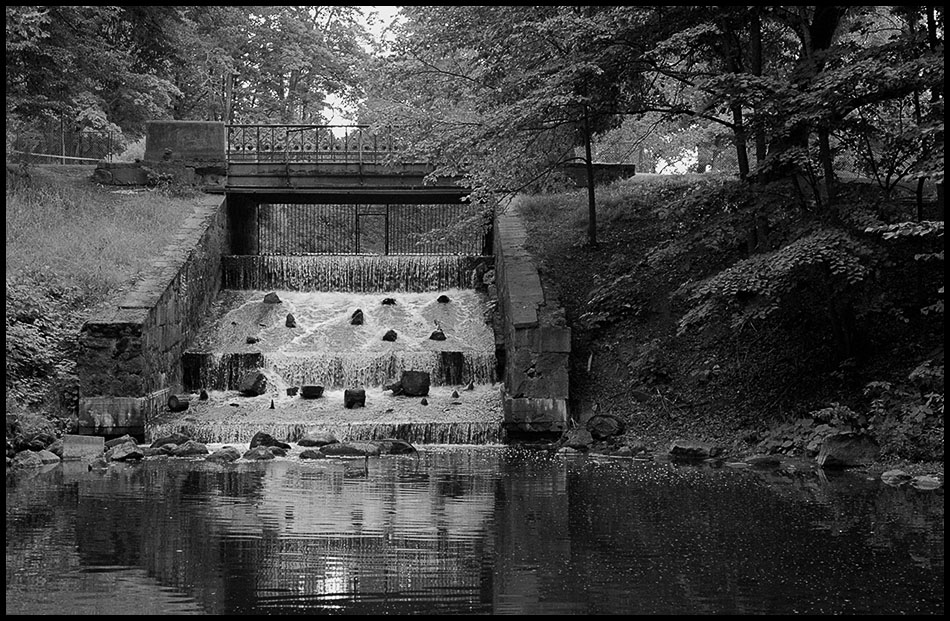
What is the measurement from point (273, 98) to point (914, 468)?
28.8 metres

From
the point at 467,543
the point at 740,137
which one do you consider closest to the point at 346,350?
the point at 740,137

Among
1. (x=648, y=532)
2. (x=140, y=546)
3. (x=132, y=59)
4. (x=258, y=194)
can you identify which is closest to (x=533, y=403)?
(x=648, y=532)

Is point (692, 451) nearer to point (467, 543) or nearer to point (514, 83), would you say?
point (514, 83)

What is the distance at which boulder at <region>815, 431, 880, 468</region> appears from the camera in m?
13.8

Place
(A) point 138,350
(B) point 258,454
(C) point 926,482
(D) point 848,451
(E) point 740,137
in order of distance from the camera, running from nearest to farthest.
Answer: (C) point 926,482 → (D) point 848,451 → (B) point 258,454 → (E) point 740,137 → (A) point 138,350

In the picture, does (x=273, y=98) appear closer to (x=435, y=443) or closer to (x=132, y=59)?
(x=132, y=59)

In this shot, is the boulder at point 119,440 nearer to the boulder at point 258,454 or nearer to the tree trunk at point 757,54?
the boulder at point 258,454

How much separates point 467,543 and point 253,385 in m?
10.8

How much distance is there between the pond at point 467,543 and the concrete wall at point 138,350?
3245 mm

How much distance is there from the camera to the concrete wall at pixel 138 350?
16.7m

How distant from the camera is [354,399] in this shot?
17922 mm

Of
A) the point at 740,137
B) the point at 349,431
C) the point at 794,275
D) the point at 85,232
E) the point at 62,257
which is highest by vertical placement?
the point at 740,137

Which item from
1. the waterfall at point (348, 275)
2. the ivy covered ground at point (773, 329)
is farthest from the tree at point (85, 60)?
the ivy covered ground at point (773, 329)

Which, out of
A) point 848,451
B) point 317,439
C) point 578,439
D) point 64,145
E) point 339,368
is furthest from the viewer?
point 64,145
